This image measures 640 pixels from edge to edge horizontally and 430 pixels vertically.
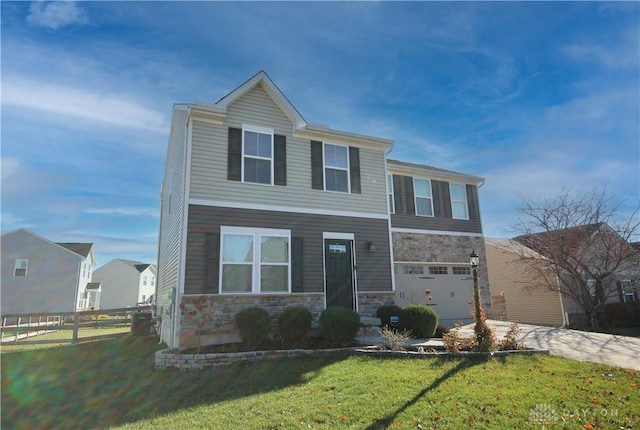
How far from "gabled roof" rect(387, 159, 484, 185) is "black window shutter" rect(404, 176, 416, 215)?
15.4 inches

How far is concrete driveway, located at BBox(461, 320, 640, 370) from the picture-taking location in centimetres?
834

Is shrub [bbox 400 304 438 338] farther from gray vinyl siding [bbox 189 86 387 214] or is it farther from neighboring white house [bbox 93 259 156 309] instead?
neighboring white house [bbox 93 259 156 309]

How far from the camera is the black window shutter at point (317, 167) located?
39.6ft

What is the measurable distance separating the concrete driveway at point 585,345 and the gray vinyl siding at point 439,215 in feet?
15.2

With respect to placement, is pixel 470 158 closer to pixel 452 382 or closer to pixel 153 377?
pixel 452 382

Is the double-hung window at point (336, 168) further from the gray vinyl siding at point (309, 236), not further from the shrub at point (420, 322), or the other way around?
the shrub at point (420, 322)

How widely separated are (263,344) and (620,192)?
18.6 meters

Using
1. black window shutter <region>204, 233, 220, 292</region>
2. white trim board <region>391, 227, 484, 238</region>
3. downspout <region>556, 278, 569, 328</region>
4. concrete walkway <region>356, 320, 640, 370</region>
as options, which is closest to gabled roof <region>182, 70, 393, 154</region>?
white trim board <region>391, 227, 484, 238</region>

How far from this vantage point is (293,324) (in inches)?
376

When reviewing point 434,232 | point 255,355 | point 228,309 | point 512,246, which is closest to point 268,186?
point 228,309

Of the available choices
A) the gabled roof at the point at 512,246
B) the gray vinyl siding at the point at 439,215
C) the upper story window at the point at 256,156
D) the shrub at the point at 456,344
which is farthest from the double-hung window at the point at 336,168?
the gabled roof at the point at 512,246

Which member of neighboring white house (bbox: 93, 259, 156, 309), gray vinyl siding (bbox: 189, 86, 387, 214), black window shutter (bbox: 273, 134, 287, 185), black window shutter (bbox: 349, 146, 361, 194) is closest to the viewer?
gray vinyl siding (bbox: 189, 86, 387, 214)

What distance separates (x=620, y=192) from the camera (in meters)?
17.9

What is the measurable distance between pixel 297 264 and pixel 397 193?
630 centimetres
